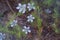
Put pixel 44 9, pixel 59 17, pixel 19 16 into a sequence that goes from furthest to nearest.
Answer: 1. pixel 19 16
2. pixel 44 9
3. pixel 59 17

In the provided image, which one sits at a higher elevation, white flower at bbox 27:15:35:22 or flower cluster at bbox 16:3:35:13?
flower cluster at bbox 16:3:35:13

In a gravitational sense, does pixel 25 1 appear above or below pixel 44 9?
above

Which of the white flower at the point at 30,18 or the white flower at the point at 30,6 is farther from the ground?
the white flower at the point at 30,6

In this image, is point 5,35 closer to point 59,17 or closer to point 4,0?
point 4,0

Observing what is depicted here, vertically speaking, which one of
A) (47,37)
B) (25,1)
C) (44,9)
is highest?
(25,1)

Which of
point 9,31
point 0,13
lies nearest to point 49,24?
point 9,31

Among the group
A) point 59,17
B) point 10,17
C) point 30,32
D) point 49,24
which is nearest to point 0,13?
point 10,17

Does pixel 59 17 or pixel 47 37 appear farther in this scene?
pixel 47 37

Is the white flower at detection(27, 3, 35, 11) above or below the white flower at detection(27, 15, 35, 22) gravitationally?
above

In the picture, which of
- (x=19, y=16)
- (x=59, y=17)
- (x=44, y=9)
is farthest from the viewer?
(x=19, y=16)

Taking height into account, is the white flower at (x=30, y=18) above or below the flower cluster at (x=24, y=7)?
below
